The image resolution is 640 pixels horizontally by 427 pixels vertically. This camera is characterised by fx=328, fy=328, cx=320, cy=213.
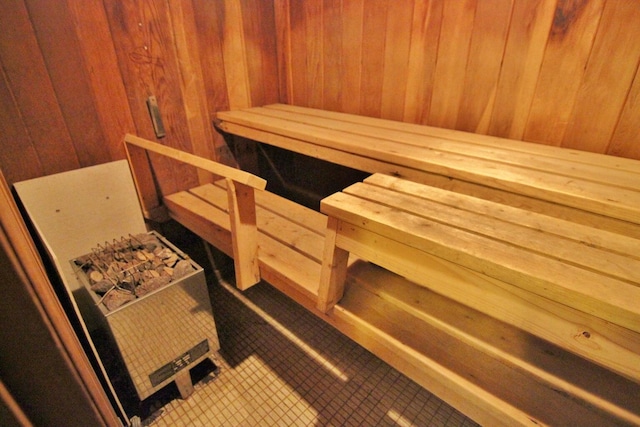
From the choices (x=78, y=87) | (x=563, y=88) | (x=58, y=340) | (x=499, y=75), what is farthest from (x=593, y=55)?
(x=78, y=87)

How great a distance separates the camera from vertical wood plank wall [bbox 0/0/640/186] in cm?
126

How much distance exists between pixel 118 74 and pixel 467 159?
1.66 metres

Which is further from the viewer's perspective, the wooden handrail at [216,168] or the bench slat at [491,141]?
the bench slat at [491,141]

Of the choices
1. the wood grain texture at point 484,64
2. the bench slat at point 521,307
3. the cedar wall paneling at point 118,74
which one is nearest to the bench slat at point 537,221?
the bench slat at point 521,307

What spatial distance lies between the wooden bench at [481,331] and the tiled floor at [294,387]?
1.94ft

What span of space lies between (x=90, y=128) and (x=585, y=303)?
1.97 m

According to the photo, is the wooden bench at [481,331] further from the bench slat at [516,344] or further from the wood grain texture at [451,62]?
the wood grain texture at [451,62]

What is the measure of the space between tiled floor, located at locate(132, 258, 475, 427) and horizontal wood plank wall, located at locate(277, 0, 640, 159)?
1.29 m

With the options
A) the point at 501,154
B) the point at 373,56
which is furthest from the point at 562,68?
the point at 373,56

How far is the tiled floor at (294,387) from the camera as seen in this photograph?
1.45m

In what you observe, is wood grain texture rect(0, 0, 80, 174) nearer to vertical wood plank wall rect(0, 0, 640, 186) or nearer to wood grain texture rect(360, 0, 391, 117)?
vertical wood plank wall rect(0, 0, 640, 186)

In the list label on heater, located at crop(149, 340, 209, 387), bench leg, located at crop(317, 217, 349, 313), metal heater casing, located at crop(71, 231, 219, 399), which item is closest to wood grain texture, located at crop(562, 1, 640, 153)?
bench leg, located at crop(317, 217, 349, 313)

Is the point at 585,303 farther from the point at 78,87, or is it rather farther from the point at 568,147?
the point at 78,87

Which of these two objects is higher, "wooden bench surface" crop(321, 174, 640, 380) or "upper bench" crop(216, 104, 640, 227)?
"upper bench" crop(216, 104, 640, 227)
